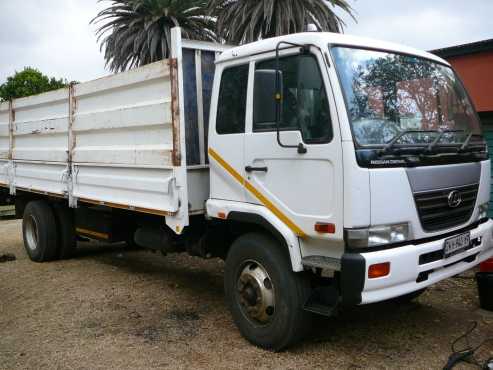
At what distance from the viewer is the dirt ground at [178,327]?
407cm

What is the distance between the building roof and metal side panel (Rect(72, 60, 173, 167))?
501 centimetres

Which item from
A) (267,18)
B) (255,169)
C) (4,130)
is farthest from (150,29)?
(255,169)

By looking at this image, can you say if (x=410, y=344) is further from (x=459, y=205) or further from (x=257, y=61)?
(x=257, y=61)

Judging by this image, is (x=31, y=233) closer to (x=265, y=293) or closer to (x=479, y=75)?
(x=265, y=293)

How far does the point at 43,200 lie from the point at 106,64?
17.1 meters

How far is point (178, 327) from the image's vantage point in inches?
190

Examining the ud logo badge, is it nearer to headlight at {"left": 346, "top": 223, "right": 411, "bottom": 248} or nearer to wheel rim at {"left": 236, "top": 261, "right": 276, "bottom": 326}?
headlight at {"left": 346, "top": 223, "right": 411, "bottom": 248}

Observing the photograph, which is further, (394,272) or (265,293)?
(265,293)

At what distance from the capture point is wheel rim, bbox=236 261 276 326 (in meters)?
4.09

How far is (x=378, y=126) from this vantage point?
12.2 ft

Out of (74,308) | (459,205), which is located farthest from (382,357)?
(74,308)

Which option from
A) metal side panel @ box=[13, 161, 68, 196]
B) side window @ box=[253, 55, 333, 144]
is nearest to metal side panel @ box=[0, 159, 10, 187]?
metal side panel @ box=[13, 161, 68, 196]

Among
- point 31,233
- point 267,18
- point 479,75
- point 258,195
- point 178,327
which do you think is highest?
point 267,18

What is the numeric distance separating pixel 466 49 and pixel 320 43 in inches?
196
